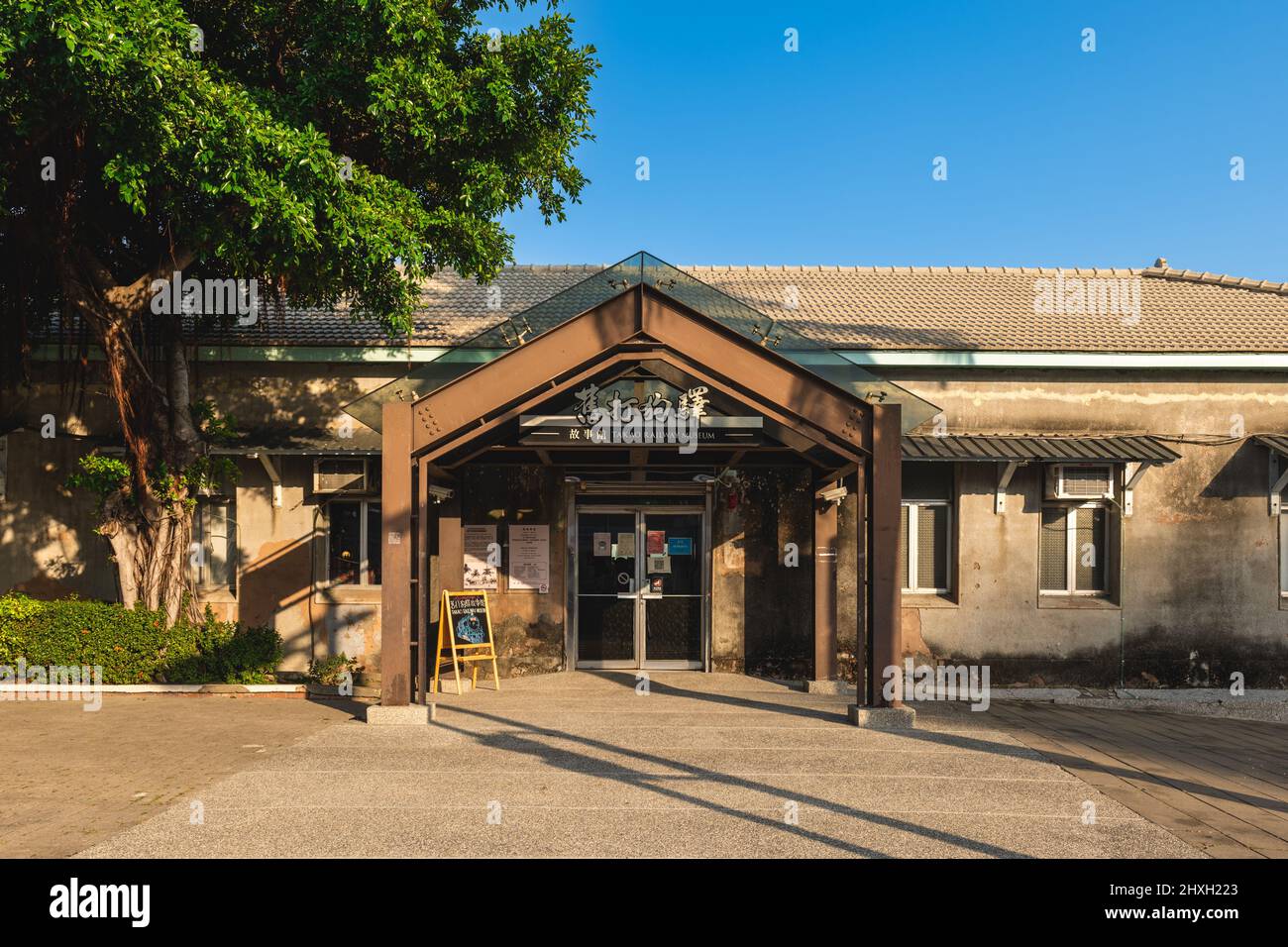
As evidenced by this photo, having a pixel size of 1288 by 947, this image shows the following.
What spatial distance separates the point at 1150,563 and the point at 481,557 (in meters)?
9.72

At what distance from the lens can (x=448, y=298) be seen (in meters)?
15.5

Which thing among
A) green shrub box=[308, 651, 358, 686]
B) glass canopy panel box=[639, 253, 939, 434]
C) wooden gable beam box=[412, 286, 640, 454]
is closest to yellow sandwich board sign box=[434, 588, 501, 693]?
green shrub box=[308, 651, 358, 686]

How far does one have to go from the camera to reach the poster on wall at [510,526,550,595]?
12.7 m

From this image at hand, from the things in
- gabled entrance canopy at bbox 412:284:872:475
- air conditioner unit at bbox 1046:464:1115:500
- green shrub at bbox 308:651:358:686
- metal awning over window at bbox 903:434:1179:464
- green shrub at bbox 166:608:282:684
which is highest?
gabled entrance canopy at bbox 412:284:872:475

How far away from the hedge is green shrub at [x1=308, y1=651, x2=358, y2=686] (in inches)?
27.7

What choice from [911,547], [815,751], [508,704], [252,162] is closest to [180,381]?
[252,162]

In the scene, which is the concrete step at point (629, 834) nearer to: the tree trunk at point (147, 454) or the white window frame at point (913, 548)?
the tree trunk at point (147, 454)

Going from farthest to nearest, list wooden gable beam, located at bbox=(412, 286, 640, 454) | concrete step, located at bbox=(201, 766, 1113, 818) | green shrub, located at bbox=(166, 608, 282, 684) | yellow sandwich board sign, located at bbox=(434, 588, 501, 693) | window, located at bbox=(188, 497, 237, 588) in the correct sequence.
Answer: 1. window, located at bbox=(188, 497, 237, 588)
2. green shrub, located at bbox=(166, 608, 282, 684)
3. yellow sandwich board sign, located at bbox=(434, 588, 501, 693)
4. wooden gable beam, located at bbox=(412, 286, 640, 454)
5. concrete step, located at bbox=(201, 766, 1113, 818)

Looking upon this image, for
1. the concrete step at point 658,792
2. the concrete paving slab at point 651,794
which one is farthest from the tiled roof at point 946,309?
the concrete step at point 658,792

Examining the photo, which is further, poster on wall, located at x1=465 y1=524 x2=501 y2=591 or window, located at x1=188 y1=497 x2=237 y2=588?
window, located at x1=188 y1=497 x2=237 y2=588

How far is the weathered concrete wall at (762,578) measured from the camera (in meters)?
12.7

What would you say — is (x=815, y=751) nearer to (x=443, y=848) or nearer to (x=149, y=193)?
(x=443, y=848)

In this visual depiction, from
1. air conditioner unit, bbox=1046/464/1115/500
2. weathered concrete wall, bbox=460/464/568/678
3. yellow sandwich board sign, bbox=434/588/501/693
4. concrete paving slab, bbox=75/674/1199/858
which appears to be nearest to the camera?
concrete paving slab, bbox=75/674/1199/858

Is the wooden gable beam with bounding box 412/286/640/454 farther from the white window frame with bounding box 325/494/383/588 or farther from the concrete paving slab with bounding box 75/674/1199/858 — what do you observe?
the white window frame with bounding box 325/494/383/588
